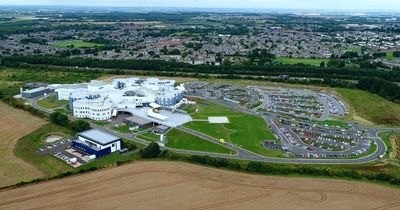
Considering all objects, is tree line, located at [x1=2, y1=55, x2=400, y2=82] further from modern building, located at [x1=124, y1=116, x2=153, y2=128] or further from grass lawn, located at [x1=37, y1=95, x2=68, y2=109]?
modern building, located at [x1=124, y1=116, x2=153, y2=128]

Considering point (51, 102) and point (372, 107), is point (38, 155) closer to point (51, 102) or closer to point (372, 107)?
point (51, 102)

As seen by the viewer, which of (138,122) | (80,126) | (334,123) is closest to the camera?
(80,126)

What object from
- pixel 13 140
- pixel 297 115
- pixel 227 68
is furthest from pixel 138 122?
pixel 227 68

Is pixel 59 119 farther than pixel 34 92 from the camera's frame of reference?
No

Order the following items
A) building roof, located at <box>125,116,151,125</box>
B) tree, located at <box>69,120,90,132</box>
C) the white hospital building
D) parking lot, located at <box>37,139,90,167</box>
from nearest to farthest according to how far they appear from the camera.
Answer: parking lot, located at <box>37,139,90,167</box> < tree, located at <box>69,120,90,132</box> < building roof, located at <box>125,116,151,125</box> < the white hospital building

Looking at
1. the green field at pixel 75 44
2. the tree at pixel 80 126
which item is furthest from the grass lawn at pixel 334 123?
the green field at pixel 75 44

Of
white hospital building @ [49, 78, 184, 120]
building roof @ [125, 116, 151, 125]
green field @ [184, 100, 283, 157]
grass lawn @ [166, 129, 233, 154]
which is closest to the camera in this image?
grass lawn @ [166, 129, 233, 154]

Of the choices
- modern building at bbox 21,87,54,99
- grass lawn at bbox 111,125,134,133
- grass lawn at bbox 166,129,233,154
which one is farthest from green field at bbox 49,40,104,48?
grass lawn at bbox 166,129,233,154
